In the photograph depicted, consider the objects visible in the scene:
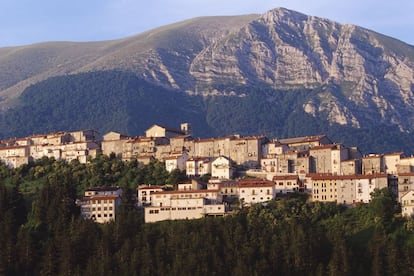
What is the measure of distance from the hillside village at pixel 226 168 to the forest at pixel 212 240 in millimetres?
2458

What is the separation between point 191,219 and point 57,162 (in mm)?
35878

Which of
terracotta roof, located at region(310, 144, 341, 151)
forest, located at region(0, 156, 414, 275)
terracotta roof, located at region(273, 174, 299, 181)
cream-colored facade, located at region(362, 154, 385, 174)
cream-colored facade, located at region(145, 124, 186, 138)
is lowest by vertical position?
forest, located at region(0, 156, 414, 275)

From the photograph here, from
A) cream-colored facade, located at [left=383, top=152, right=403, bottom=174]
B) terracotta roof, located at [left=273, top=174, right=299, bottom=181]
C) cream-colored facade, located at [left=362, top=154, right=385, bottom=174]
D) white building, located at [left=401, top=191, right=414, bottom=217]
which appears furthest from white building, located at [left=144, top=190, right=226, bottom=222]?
cream-colored facade, located at [left=383, top=152, right=403, bottom=174]

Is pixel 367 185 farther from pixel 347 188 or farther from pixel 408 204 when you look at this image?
pixel 408 204

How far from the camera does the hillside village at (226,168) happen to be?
4387 inches

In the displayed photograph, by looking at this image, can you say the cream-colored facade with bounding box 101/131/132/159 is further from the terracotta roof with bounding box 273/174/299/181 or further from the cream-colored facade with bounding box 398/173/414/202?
the cream-colored facade with bounding box 398/173/414/202

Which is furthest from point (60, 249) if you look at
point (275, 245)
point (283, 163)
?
point (283, 163)

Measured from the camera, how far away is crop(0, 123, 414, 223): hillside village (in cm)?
11144

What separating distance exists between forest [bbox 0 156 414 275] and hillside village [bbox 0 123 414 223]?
246cm

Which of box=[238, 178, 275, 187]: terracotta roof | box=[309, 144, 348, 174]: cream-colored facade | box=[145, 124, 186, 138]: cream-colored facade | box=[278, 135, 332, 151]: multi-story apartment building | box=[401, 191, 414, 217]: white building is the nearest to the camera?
box=[401, 191, 414, 217]: white building

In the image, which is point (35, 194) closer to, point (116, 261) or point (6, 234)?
point (6, 234)

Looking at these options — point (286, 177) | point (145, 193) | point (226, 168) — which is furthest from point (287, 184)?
point (145, 193)

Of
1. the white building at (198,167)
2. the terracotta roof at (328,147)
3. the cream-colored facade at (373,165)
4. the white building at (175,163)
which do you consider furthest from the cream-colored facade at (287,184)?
the white building at (175,163)

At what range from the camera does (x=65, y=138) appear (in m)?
150
